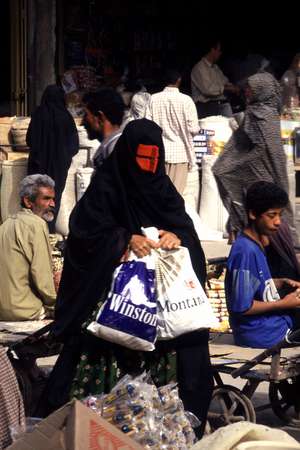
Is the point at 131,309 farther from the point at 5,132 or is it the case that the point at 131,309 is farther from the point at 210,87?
the point at 210,87

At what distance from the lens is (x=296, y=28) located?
631 inches

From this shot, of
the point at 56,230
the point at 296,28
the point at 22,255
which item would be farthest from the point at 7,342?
the point at 296,28

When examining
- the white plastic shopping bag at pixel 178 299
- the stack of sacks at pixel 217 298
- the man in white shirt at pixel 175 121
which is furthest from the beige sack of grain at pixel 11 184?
the white plastic shopping bag at pixel 178 299

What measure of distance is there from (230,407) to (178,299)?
3.31ft

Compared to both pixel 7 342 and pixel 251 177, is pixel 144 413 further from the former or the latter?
pixel 251 177

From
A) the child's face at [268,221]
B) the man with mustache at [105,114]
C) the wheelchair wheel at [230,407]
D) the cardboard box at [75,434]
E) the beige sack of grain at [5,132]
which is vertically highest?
the man with mustache at [105,114]

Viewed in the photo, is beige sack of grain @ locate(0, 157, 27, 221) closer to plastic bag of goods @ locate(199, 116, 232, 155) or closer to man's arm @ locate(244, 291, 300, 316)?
plastic bag of goods @ locate(199, 116, 232, 155)

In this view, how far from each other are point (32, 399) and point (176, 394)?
3.91ft

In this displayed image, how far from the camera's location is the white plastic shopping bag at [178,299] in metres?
5.40

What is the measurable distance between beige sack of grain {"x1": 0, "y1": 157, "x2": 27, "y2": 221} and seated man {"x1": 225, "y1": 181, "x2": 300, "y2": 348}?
6563mm

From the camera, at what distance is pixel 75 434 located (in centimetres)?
472

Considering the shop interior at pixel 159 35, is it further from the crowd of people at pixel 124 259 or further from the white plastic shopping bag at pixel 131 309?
the white plastic shopping bag at pixel 131 309

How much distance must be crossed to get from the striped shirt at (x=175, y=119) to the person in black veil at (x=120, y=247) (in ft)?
21.3

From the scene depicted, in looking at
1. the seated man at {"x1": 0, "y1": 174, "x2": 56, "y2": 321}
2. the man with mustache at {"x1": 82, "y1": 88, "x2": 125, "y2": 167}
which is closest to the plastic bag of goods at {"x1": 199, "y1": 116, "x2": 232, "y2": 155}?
the man with mustache at {"x1": 82, "y1": 88, "x2": 125, "y2": 167}
